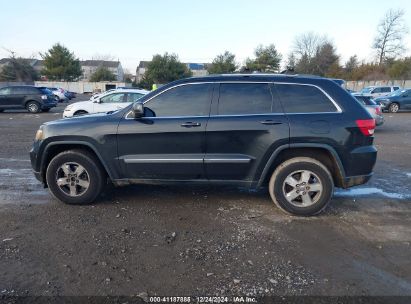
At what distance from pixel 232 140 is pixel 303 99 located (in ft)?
3.67

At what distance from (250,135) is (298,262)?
1751 millimetres

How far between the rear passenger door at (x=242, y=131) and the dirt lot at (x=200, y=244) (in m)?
0.66

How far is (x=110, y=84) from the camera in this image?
210ft

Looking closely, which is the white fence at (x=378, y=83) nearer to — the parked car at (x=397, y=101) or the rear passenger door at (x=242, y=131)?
the parked car at (x=397, y=101)

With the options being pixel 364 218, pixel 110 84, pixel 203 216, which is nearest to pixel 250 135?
pixel 203 216

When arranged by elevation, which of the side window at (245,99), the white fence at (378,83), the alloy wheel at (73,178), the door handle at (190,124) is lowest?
the alloy wheel at (73,178)

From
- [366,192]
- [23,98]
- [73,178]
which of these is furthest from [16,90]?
[366,192]

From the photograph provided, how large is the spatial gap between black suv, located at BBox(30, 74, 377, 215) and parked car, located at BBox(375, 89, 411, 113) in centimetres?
2102

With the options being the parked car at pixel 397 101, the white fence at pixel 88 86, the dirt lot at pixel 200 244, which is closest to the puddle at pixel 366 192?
the dirt lot at pixel 200 244

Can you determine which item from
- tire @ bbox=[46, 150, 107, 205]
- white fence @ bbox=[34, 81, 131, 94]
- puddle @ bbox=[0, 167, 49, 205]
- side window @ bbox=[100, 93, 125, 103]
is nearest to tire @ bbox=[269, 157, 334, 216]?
tire @ bbox=[46, 150, 107, 205]

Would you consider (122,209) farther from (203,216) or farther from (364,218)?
(364,218)

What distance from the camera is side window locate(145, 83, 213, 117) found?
4.68 meters

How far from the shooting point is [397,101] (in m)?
22.5

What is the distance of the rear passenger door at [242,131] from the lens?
4477 millimetres
